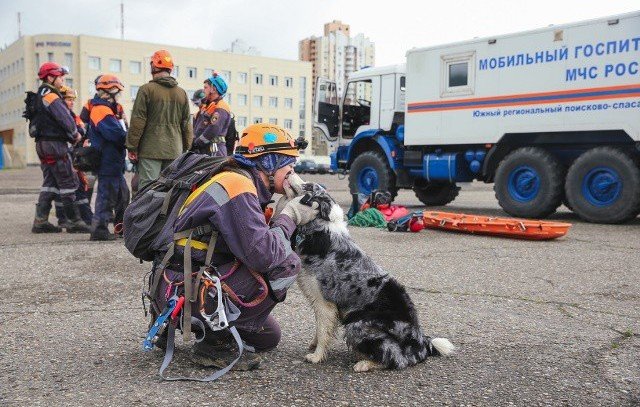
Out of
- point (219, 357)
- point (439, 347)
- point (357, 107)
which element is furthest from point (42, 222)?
point (357, 107)

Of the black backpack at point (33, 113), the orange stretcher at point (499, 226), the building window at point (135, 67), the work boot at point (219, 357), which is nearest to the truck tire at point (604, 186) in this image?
the orange stretcher at point (499, 226)

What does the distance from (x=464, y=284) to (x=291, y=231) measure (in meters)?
2.96

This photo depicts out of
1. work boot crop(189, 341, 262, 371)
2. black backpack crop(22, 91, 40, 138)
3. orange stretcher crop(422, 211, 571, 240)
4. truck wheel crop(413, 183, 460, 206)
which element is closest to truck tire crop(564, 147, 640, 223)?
orange stretcher crop(422, 211, 571, 240)

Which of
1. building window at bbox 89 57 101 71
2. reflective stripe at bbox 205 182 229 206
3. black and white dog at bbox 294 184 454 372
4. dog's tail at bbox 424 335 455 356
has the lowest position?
dog's tail at bbox 424 335 455 356

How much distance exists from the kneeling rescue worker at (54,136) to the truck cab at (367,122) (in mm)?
6804

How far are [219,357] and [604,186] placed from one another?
869 centimetres

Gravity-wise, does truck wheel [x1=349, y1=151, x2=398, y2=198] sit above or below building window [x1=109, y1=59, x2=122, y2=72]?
below

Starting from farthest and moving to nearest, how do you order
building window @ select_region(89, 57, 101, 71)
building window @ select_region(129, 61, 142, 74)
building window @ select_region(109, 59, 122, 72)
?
building window @ select_region(129, 61, 142, 74)
building window @ select_region(109, 59, 122, 72)
building window @ select_region(89, 57, 101, 71)

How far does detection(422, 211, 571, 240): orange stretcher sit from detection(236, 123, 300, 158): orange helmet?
19.4 feet

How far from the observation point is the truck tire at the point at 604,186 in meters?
9.91

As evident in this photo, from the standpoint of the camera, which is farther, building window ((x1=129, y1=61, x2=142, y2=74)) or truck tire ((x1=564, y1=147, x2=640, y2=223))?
building window ((x1=129, y1=61, x2=142, y2=74))

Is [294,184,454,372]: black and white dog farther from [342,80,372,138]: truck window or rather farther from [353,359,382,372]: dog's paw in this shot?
[342,80,372,138]: truck window

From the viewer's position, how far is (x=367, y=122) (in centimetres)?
1445

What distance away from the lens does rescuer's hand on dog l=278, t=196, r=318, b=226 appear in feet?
10.9
